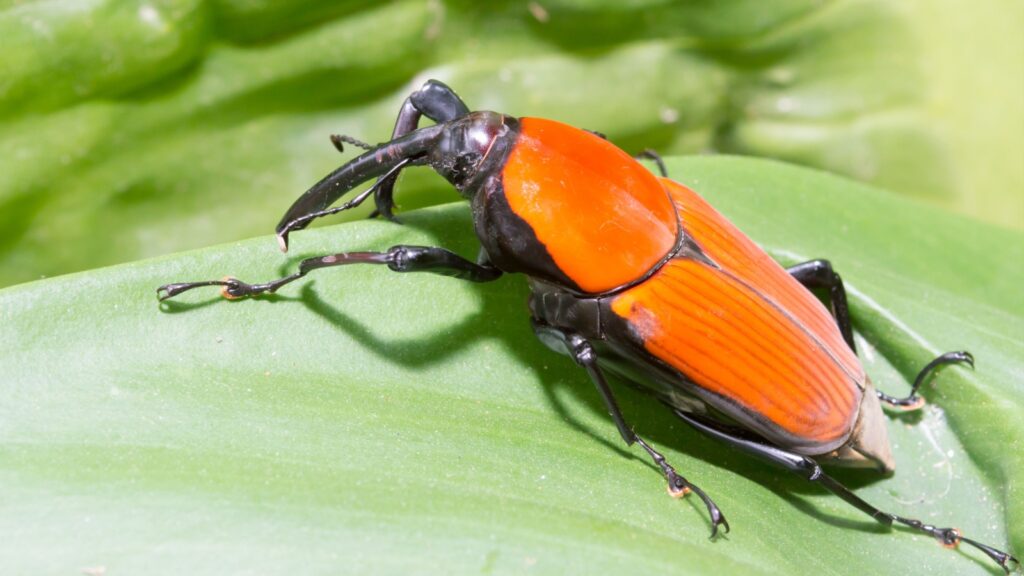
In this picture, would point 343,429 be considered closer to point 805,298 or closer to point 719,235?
point 719,235

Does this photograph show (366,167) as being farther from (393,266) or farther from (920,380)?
(920,380)

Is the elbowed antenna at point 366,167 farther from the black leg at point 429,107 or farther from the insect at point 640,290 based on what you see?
the black leg at point 429,107

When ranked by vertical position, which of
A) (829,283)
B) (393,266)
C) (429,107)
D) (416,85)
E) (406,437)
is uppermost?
(416,85)

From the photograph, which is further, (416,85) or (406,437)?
(416,85)

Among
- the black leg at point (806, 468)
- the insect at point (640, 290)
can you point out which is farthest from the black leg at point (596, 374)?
the black leg at point (806, 468)

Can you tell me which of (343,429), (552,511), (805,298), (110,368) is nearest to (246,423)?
(343,429)

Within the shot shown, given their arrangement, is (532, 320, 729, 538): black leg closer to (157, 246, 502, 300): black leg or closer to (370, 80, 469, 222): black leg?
(157, 246, 502, 300): black leg

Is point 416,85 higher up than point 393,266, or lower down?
higher up

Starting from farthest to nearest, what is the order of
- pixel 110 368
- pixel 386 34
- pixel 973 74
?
1. pixel 973 74
2. pixel 386 34
3. pixel 110 368

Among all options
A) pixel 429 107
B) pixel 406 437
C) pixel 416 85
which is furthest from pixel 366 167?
pixel 416 85
